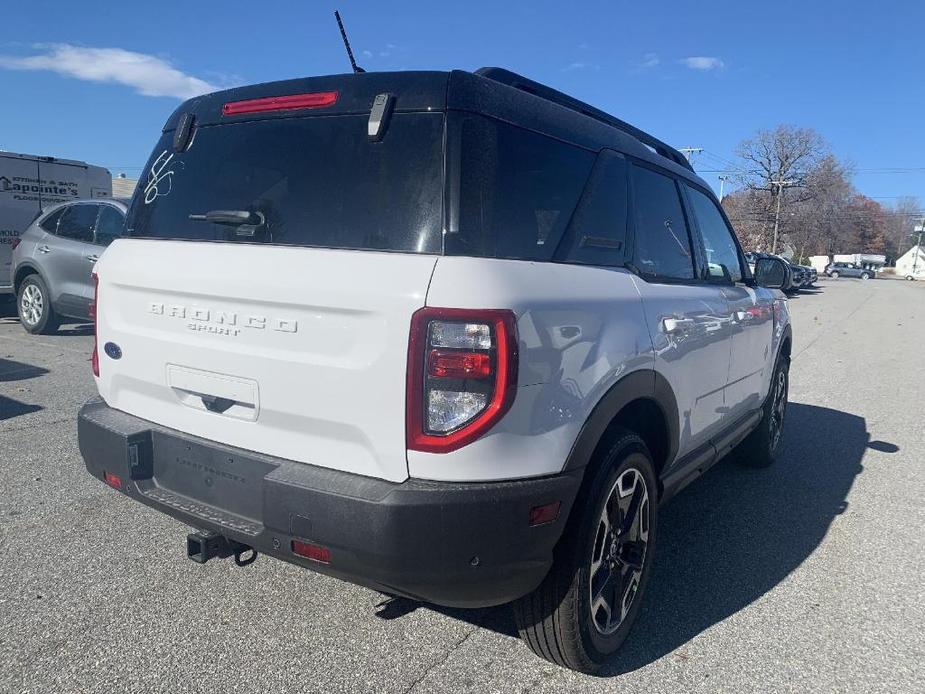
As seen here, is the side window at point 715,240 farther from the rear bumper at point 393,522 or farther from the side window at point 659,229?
the rear bumper at point 393,522

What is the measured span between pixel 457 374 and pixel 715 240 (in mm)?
2729

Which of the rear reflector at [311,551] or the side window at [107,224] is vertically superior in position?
the side window at [107,224]

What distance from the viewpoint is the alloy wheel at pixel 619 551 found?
2590 millimetres

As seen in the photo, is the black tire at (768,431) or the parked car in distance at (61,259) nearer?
the black tire at (768,431)

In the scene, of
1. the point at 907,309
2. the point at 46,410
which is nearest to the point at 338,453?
the point at 46,410

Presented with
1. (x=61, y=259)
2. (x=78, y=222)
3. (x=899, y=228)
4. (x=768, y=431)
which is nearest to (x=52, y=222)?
(x=78, y=222)

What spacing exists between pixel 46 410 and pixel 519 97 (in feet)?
16.8

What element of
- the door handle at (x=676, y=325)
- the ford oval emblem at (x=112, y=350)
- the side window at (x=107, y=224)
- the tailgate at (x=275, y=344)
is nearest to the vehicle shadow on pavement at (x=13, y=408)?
the ford oval emblem at (x=112, y=350)

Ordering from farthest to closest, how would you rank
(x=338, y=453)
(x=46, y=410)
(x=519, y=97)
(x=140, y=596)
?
(x=46, y=410) < (x=140, y=596) < (x=519, y=97) < (x=338, y=453)

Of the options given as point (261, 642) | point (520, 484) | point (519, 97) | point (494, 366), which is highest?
point (519, 97)

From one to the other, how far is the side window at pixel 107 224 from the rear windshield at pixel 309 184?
22.8 feet

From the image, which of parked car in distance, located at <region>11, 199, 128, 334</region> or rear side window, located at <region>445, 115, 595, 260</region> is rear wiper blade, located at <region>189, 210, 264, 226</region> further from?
parked car in distance, located at <region>11, 199, 128, 334</region>

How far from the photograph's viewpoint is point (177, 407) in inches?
103

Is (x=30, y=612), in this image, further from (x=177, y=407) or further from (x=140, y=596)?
(x=177, y=407)
